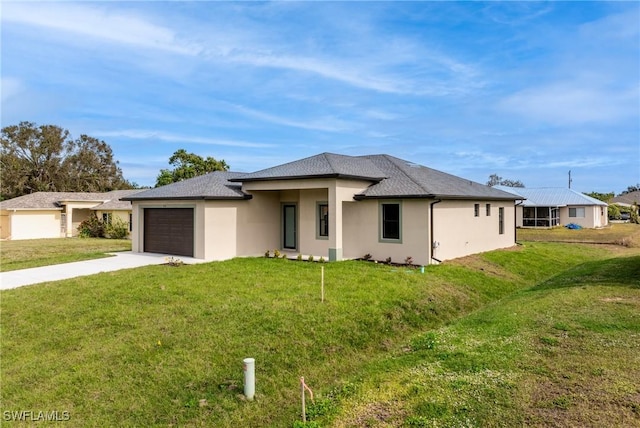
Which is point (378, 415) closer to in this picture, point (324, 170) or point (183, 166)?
point (324, 170)

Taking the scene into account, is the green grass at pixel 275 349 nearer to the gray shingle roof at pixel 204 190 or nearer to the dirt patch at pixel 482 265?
the dirt patch at pixel 482 265

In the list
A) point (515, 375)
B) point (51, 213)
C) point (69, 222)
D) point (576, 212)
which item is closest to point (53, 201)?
point (51, 213)

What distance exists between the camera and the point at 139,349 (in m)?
7.13

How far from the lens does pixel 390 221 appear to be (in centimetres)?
1581

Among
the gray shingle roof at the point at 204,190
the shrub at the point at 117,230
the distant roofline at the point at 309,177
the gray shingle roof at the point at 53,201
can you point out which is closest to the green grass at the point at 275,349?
the distant roofline at the point at 309,177

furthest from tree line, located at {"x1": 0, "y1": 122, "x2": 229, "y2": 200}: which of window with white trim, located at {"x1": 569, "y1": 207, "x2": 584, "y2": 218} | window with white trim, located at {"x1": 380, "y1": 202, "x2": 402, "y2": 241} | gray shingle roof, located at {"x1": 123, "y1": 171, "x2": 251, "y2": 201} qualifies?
window with white trim, located at {"x1": 569, "y1": 207, "x2": 584, "y2": 218}

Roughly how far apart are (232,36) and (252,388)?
43.4 feet

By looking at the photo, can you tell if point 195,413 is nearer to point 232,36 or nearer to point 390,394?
point 390,394

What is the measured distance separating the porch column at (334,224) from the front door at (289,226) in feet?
10.9

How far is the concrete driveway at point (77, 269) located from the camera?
12.2 meters

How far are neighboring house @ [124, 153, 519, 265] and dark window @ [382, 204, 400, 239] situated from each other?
0.13 ft

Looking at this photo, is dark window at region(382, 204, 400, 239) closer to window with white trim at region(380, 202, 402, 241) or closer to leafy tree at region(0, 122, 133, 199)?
window with white trim at region(380, 202, 402, 241)

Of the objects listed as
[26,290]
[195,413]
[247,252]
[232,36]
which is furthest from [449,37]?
[26,290]

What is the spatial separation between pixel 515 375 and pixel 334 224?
10.3m
